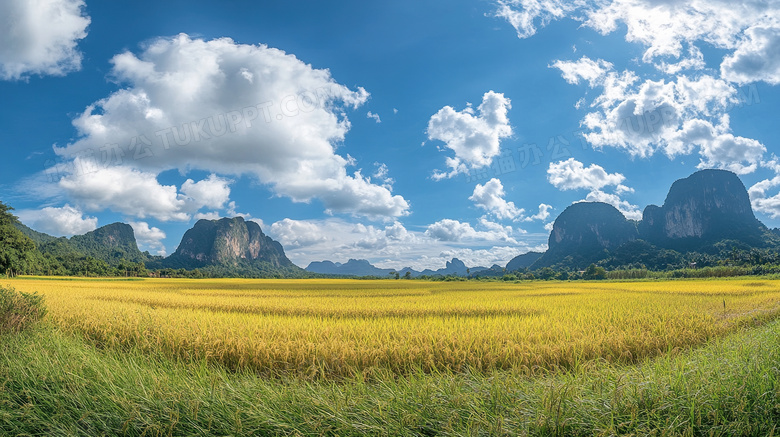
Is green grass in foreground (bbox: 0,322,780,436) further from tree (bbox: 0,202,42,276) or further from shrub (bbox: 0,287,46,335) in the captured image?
tree (bbox: 0,202,42,276)

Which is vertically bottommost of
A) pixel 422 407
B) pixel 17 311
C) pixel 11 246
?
pixel 422 407

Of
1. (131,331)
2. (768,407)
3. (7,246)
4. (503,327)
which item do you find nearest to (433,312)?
(503,327)

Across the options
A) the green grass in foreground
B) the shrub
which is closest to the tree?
the shrub

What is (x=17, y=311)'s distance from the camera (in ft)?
28.3

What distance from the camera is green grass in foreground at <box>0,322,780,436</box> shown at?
135 inches

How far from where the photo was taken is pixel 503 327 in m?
9.23

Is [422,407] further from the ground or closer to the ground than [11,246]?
closer to the ground

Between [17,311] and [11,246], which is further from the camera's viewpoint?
[11,246]

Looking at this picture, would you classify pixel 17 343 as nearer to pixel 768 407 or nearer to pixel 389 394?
pixel 389 394

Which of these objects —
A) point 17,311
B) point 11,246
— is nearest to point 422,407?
point 17,311

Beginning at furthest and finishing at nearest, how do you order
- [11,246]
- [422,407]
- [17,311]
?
[11,246] → [17,311] → [422,407]

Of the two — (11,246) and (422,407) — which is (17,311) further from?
(11,246)

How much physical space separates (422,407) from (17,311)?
1052 centimetres

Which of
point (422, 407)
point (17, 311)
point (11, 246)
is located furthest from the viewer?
point (11, 246)
